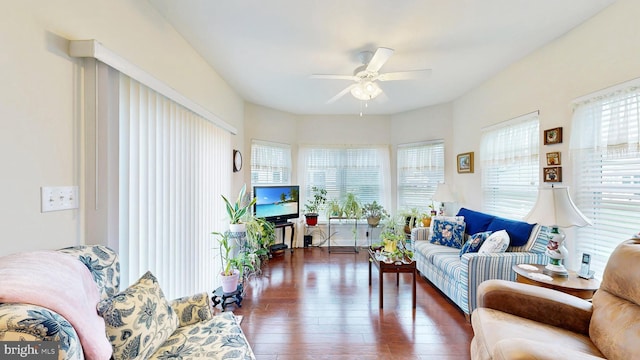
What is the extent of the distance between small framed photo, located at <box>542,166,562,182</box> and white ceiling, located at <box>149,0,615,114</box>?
4.06 ft

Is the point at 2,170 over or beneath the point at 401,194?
over

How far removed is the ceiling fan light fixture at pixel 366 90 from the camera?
100 inches

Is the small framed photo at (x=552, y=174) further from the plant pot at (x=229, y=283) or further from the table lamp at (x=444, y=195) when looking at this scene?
the plant pot at (x=229, y=283)

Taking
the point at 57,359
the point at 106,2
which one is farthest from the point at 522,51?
the point at 57,359

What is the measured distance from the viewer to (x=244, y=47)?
99.7 inches

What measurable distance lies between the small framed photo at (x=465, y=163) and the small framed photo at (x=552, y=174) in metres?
1.22

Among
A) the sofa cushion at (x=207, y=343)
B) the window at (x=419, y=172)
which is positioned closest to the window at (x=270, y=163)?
the window at (x=419, y=172)

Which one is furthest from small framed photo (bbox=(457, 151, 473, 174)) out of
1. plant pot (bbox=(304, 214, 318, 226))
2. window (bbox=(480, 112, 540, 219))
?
plant pot (bbox=(304, 214, 318, 226))

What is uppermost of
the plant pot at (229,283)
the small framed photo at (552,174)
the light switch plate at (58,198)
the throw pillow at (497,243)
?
the small framed photo at (552,174)

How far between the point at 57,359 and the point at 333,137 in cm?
468

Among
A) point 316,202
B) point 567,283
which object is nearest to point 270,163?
point 316,202

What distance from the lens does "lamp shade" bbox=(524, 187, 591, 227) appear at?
6.26 ft

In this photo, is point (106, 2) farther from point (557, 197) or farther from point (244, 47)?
point (557, 197)

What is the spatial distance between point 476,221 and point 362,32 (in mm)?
2679
